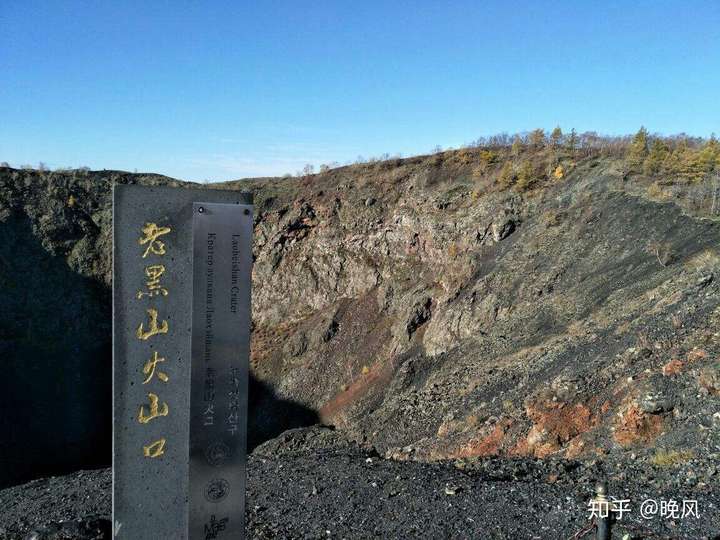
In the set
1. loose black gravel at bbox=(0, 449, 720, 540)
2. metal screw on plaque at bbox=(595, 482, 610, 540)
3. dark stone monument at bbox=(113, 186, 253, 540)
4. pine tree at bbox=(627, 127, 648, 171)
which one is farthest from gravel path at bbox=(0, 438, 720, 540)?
pine tree at bbox=(627, 127, 648, 171)

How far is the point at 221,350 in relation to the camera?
11.0 feet

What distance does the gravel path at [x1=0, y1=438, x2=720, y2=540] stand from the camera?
5562mm

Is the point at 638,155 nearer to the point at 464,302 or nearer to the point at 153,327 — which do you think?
the point at 464,302

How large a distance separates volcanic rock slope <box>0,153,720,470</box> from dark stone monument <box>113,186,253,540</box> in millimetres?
6905

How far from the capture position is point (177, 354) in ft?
10.9

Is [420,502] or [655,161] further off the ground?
[655,161]

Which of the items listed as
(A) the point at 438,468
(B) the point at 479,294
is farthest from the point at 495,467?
(B) the point at 479,294

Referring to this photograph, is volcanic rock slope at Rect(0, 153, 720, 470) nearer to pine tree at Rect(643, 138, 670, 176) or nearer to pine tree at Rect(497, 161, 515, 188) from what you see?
pine tree at Rect(497, 161, 515, 188)

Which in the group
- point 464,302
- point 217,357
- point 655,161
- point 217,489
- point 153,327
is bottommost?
point 464,302

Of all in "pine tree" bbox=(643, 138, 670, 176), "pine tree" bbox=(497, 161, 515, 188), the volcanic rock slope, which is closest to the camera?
the volcanic rock slope

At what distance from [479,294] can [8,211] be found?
23.2 metres

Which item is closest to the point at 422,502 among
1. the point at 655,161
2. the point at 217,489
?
the point at 217,489

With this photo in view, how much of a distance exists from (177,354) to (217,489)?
91 centimetres

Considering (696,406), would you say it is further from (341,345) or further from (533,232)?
(341,345)
